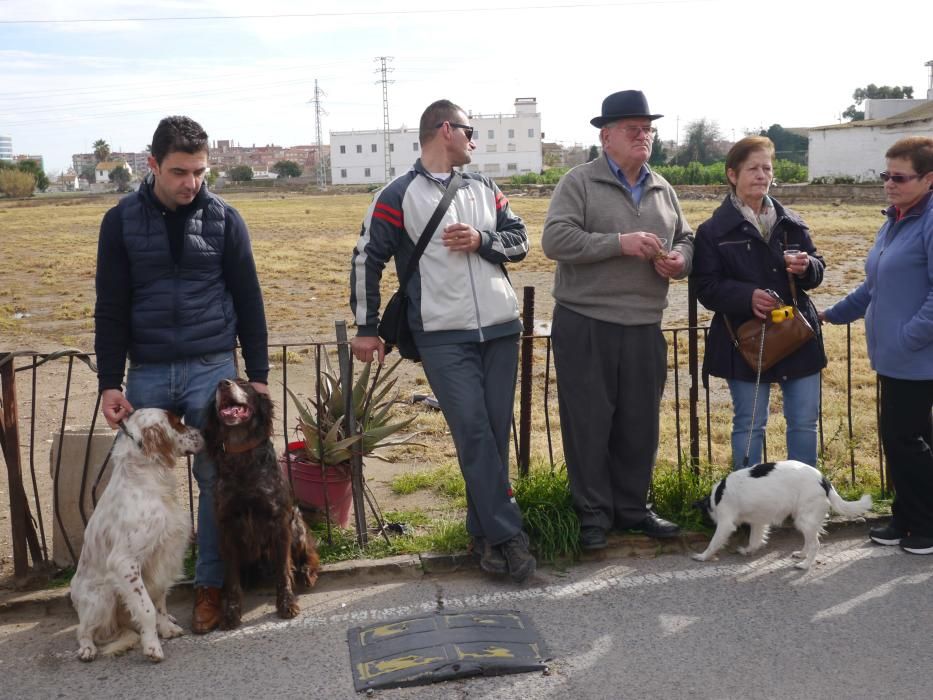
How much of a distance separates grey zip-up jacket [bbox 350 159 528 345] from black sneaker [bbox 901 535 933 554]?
7.67ft

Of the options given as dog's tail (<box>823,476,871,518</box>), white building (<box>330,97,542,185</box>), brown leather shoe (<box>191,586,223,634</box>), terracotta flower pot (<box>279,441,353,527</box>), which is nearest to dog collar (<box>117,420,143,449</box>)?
brown leather shoe (<box>191,586,223,634</box>)

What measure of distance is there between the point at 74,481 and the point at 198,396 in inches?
45.8

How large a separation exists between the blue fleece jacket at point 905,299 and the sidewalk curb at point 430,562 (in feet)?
3.31

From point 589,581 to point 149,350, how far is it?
7.68 feet

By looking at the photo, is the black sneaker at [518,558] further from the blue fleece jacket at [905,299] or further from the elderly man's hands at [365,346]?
the blue fleece jacket at [905,299]

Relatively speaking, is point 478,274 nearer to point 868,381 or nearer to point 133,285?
point 133,285

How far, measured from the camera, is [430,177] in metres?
4.44

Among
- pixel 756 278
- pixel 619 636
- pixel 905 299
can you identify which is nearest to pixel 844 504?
pixel 905 299

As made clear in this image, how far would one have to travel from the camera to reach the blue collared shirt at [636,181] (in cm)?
469

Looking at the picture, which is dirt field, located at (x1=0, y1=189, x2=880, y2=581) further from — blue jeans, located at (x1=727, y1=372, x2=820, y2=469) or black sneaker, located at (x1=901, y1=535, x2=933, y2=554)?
black sneaker, located at (x1=901, y1=535, x2=933, y2=554)

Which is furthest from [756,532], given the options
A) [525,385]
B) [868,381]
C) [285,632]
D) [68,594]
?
[868,381]

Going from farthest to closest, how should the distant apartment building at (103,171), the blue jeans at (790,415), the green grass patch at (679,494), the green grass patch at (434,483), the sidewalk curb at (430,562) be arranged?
1. the distant apartment building at (103,171)
2. the green grass patch at (434,483)
3. the green grass patch at (679,494)
4. the blue jeans at (790,415)
5. the sidewalk curb at (430,562)

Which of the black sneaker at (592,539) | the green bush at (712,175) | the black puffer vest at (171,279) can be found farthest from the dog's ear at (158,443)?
the green bush at (712,175)

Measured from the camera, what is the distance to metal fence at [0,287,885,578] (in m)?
4.61
